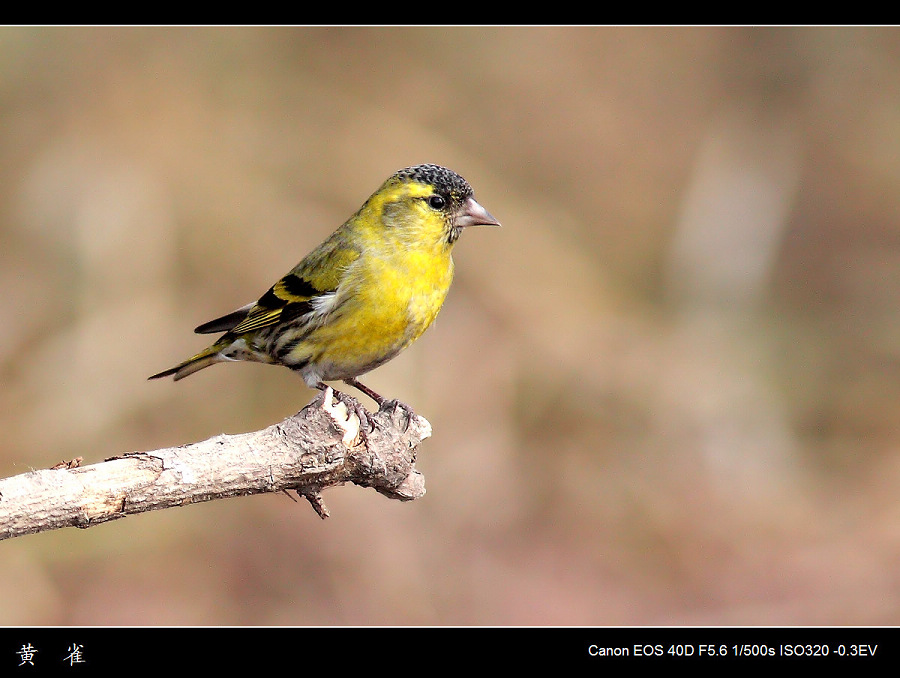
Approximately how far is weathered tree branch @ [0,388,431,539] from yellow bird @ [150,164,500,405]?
874mm

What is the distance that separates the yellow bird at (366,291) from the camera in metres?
5.89

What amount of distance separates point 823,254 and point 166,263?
316 inches

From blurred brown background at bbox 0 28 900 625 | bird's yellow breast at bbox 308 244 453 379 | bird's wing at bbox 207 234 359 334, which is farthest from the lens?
blurred brown background at bbox 0 28 900 625

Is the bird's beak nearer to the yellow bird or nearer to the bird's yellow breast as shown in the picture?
the yellow bird

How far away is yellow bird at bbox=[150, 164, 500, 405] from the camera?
5887 millimetres

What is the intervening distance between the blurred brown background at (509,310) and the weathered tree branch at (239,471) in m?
4.29

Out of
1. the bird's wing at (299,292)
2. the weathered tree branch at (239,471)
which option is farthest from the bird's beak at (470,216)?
the weathered tree branch at (239,471)

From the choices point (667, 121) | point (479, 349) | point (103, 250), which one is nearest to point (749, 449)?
point (479, 349)

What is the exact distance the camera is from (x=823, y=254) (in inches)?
481

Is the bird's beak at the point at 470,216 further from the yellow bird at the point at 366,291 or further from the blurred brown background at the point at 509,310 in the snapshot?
the blurred brown background at the point at 509,310

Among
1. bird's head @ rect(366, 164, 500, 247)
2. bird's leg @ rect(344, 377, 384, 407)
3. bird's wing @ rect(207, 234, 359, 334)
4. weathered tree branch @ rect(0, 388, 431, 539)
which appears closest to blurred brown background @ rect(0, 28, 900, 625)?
bird's leg @ rect(344, 377, 384, 407)

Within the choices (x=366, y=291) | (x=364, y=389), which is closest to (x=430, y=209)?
(x=366, y=291)

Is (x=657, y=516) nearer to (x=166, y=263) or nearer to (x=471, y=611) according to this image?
(x=471, y=611)

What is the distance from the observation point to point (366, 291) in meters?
5.90
